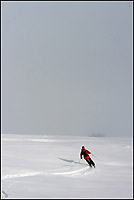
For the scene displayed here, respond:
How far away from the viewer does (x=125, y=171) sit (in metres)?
12.9

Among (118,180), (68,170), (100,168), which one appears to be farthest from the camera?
(100,168)

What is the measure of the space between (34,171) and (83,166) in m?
3.20

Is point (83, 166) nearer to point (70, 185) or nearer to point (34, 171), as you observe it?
point (34, 171)

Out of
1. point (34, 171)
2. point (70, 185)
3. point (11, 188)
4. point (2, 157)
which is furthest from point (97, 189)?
point (2, 157)

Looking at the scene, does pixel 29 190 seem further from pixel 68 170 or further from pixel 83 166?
pixel 83 166

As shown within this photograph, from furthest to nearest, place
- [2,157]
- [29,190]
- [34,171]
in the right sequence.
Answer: [2,157], [34,171], [29,190]

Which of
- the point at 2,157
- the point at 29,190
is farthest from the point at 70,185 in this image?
the point at 2,157

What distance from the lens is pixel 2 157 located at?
15336mm

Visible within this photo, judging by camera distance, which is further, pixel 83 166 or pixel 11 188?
pixel 83 166

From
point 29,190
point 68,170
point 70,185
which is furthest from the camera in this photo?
point 68,170

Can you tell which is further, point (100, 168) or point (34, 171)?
point (100, 168)

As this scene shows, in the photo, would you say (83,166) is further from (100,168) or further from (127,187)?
(127,187)

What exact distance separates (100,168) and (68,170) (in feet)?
6.57

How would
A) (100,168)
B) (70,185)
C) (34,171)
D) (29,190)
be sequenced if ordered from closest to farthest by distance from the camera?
(29,190) < (70,185) < (34,171) < (100,168)
